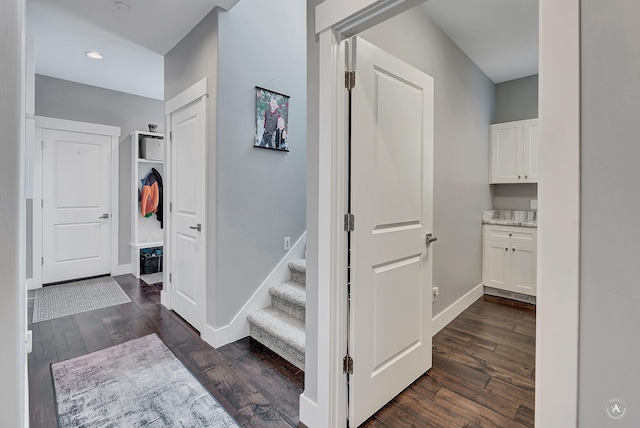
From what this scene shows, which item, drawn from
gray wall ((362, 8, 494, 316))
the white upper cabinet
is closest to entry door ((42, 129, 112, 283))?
gray wall ((362, 8, 494, 316))

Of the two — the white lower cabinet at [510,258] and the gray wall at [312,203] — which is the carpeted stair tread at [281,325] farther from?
the white lower cabinet at [510,258]

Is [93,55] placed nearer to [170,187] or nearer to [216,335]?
[170,187]

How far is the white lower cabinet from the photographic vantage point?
135 inches

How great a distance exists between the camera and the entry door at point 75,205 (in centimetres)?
397

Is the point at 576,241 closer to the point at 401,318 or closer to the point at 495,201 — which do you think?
the point at 401,318

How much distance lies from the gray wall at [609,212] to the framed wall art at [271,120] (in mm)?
2229

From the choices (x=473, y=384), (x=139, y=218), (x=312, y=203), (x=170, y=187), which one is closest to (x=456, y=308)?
(x=473, y=384)

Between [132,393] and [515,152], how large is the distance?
14.6 feet

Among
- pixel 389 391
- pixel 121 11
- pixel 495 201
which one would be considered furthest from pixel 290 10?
pixel 495 201

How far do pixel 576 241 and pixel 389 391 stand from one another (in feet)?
4.57

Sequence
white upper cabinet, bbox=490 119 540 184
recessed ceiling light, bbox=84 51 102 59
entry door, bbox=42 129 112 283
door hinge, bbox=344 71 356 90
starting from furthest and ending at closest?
entry door, bbox=42 129 112 283
white upper cabinet, bbox=490 119 540 184
recessed ceiling light, bbox=84 51 102 59
door hinge, bbox=344 71 356 90

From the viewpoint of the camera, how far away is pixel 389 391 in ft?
5.76

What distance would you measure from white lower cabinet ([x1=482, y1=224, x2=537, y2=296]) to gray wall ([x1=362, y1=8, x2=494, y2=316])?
5.0 inches

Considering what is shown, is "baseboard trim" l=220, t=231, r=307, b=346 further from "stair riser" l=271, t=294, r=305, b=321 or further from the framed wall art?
the framed wall art
